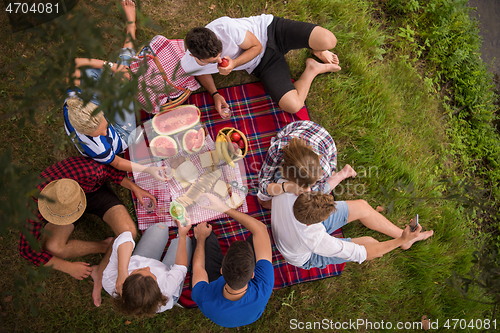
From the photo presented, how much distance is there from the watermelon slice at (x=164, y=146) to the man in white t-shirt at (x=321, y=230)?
1.40 m

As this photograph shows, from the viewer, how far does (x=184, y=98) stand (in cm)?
369

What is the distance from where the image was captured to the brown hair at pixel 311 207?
268 centimetres

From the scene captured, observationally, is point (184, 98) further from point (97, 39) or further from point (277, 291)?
point (277, 291)

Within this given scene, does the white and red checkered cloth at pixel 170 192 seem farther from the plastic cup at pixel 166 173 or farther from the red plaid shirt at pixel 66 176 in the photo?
the red plaid shirt at pixel 66 176

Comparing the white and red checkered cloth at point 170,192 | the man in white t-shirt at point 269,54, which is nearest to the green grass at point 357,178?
the man in white t-shirt at point 269,54

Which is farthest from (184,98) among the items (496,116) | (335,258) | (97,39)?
(496,116)

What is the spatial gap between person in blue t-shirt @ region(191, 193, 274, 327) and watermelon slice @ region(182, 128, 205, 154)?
59 cm

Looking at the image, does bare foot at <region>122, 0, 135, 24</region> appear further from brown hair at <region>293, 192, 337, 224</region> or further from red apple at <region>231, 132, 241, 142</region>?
brown hair at <region>293, 192, 337, 224</region>

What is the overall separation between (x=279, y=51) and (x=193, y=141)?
176 centimetres

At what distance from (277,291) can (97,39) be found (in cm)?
366

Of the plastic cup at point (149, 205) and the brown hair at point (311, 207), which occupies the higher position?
the brown hair at point (311, 207)

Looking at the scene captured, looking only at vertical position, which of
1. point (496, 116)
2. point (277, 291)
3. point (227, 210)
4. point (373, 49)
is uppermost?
point (373, 49)

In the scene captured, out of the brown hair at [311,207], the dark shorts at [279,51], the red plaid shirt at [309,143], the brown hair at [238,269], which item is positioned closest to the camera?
the brown hair at [238,269]

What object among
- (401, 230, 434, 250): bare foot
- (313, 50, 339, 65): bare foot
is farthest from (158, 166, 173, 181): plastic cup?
(401, 230, 434, 250): bare foot
